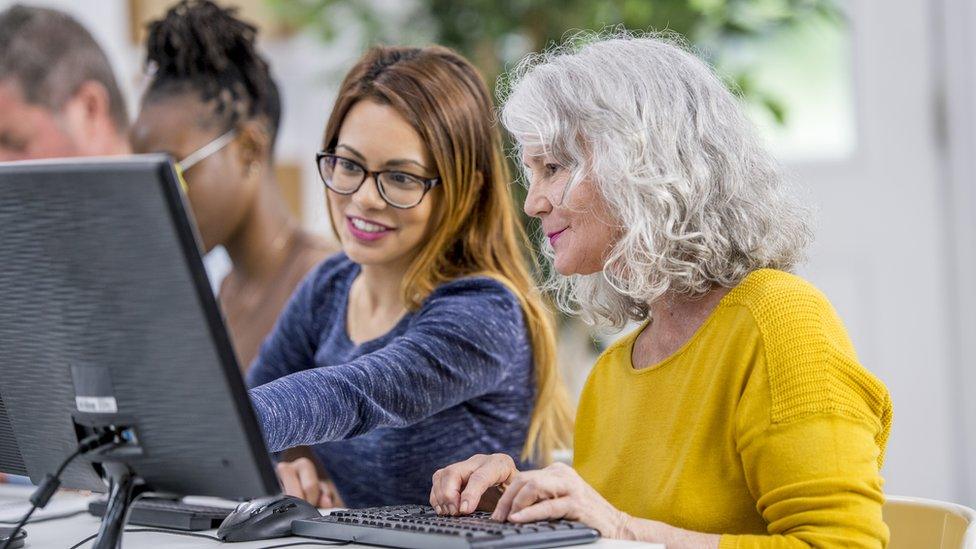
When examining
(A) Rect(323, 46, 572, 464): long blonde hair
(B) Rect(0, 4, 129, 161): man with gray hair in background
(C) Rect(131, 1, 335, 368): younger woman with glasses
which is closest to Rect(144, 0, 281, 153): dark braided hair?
(C) Rect(131, 1, 335, 368): younger woman with glasses

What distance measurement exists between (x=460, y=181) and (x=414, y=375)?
32 cm

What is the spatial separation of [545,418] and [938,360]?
2034 millimetres

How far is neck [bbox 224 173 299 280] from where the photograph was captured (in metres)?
2.28

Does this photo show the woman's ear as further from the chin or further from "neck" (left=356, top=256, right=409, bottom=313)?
the chin

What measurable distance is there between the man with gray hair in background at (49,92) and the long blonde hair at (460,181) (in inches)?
44.6

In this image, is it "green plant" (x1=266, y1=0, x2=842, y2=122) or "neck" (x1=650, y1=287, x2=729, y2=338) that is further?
"green plant" (x1=266, y1=0, x2=842, y2=122)

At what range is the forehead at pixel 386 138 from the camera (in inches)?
65.3

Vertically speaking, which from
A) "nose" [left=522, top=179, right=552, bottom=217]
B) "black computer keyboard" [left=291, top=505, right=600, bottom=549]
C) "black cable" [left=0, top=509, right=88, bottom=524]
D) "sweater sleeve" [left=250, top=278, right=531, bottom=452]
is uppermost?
"nose" [left=522, top=179, right=552, bottom=217]

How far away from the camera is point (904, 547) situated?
132cm

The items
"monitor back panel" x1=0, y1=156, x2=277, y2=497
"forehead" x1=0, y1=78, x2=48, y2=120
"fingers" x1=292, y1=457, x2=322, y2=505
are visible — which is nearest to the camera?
"monitor back panel" x1=0, y1=156, x2=277, y2=497

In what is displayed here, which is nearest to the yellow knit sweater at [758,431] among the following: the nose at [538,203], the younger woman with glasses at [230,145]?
the nose at [538,203]

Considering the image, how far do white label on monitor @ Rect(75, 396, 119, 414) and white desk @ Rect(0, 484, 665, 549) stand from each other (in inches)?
9.7

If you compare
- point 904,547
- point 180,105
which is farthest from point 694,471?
point 180,105

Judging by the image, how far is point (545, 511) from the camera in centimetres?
112
